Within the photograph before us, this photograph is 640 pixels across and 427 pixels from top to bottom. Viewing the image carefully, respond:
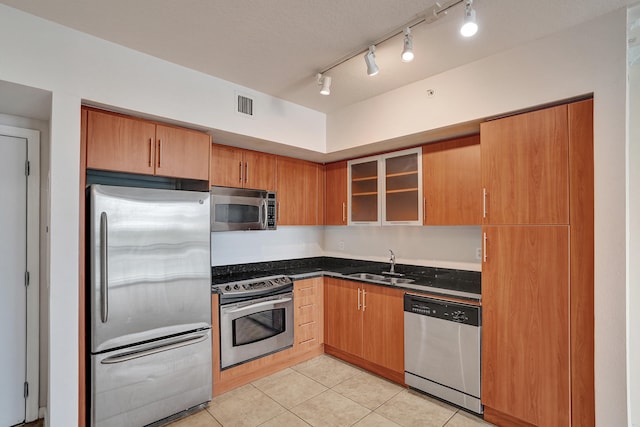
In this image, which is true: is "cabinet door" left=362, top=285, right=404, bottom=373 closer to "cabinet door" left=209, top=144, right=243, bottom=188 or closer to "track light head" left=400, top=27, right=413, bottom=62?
"cabinet door" left=209, top=144, right=243, bottom=188

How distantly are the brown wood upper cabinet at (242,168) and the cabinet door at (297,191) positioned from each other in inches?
5.5

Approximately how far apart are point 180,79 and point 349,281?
8.00 feet

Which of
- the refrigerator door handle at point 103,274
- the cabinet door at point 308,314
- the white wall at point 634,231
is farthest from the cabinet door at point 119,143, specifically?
the white wall at point 634,231

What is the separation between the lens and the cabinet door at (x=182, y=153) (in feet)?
8.29

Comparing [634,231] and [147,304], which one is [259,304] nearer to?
[147,304]

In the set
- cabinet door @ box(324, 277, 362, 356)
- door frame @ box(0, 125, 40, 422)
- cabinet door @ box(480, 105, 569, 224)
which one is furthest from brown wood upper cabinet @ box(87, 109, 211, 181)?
cabinet door @ box(480, 105, 569, 224)

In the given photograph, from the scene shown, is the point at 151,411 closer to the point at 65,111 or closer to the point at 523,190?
the point at 65,111

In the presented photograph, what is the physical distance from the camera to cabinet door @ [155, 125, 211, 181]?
2527mm

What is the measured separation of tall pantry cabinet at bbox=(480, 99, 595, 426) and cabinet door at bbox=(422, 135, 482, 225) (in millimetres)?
309

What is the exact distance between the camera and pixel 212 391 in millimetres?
2777

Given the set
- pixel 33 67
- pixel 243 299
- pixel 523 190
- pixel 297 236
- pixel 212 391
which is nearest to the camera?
pixel 33 67

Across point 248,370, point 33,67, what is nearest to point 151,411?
point 248,370

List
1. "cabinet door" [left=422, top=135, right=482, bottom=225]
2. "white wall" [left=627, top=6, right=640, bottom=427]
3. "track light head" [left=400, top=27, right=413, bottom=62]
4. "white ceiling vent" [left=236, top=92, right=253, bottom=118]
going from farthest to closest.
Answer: "white ceiling vent" [left=236, top=92, right=253, bottom=118]
"cabinet door" [left=422, top=135, right=482, bottom=225]
"white wall" [left=627, top=6, right=640, bottom=427]
"track light head" [left=400, top=27, right=413, bottom=62]

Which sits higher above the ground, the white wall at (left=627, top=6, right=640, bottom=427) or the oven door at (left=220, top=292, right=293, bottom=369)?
the white wall at (left=627, top=6, right=640, bottom=427)
